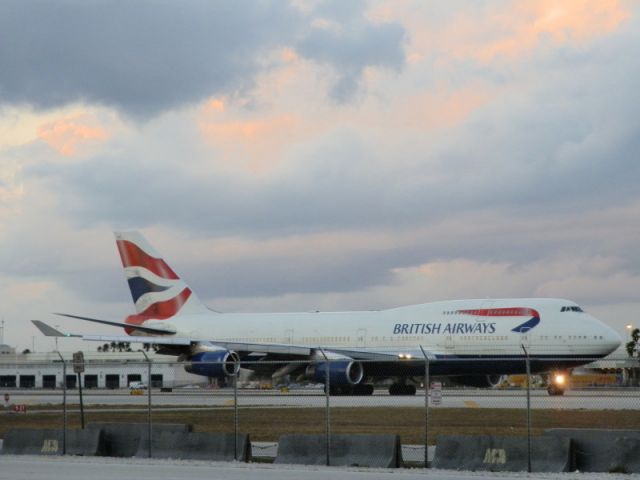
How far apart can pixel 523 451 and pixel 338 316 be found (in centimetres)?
3748

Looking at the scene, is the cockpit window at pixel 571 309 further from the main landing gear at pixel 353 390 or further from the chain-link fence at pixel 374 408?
the main landing gear at pixel 353 390

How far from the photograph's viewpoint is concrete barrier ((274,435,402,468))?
19938 mm

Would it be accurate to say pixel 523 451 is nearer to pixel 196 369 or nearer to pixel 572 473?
pixel 572 473

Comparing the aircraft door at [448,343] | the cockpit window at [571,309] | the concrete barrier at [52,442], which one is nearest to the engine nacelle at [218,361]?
the aircraft door at [448,343]

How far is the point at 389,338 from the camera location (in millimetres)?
53906

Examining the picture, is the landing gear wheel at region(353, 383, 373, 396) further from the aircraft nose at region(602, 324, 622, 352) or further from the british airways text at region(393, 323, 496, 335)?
the aircraft nose at region(602, 324, 622, 352)

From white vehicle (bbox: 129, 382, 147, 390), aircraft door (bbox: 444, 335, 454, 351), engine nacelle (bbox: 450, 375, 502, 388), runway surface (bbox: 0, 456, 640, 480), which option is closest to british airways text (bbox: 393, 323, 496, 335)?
aircraft door (bbox: 444, 335, 454, 351)

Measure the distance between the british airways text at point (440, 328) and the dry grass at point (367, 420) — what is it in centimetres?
1405

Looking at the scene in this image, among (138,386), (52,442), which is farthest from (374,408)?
(138,386)

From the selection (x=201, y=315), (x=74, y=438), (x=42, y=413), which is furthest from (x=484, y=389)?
(x=74, y=438)

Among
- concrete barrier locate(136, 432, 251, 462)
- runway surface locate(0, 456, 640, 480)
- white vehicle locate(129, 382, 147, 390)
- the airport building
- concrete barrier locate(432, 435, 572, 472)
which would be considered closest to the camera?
runway surface locate(0, 456, 640, 480)

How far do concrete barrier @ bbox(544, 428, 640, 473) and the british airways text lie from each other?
31.9 m

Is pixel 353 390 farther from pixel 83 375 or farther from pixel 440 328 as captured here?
pixel 83 375

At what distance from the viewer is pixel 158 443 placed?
22.0m
